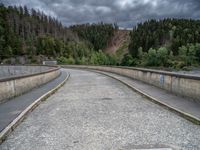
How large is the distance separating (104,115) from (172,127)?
99.3 inches

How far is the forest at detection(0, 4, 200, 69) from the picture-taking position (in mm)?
112375

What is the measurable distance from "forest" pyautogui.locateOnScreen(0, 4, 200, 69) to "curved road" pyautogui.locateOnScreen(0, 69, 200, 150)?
91814mm

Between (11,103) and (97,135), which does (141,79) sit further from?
(97,135)

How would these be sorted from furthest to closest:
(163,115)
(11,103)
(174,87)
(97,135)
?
(174,87) → (11,103) → (163,115) → (97,135)

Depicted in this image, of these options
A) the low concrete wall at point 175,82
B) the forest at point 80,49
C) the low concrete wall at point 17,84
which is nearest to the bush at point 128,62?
the forest at point 80,49

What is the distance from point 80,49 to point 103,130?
158896 mm

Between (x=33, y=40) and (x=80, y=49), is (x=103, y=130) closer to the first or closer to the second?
(x=33, y=40)

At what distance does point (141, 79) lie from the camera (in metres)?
21.8

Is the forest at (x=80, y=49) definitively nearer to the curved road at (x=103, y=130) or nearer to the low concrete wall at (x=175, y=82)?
the low concrete wall at (x=175, y=82)

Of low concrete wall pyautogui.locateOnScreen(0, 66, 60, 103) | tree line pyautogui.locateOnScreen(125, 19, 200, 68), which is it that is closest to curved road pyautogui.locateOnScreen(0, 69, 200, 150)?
low concrete wall pyautogui.locateOnScreen(0, 66, 60, 103)

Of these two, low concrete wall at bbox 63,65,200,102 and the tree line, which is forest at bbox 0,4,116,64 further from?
low concrete wall at bbox 63,65,200,102

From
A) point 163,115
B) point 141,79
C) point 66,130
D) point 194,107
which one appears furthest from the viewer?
point 141,79

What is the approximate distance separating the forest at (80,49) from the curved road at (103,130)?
91814 mm

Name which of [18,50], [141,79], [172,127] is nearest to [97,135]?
[172,127]
